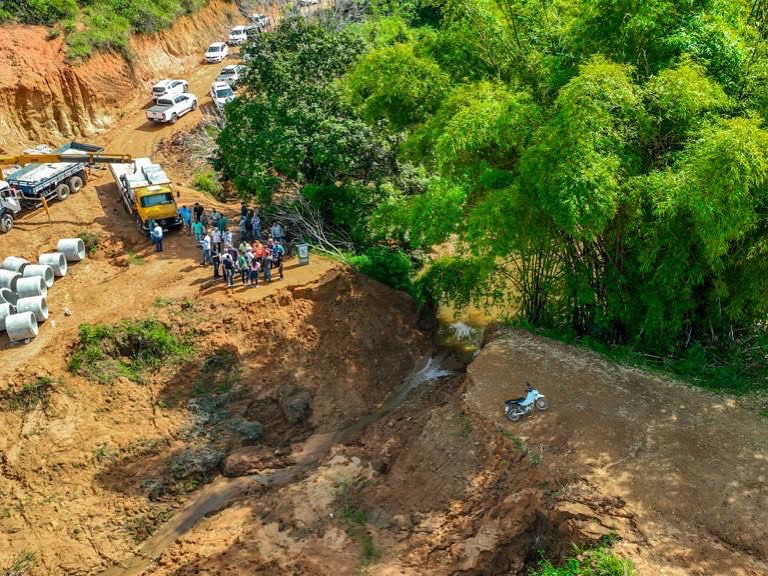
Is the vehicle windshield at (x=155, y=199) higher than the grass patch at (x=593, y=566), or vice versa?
the vehicle windshield at (x=155, y=199)

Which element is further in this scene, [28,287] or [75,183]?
[75,183]

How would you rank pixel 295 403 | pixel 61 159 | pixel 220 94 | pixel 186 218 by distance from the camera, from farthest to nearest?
pixel 220 94 → pixel 61 159 → pixel 186 218 → pixel 295 403

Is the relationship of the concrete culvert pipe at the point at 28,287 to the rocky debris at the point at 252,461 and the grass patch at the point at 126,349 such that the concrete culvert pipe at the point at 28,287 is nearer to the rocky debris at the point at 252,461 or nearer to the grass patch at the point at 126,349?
the grass patch at the point at 126,349

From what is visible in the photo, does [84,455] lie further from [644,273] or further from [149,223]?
[644,273]

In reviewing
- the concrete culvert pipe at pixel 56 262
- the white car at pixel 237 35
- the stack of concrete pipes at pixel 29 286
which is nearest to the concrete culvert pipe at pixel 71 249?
the stack of concrete pipes at pixel 29 286

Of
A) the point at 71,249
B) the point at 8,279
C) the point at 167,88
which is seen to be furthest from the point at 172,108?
the point at 8,279

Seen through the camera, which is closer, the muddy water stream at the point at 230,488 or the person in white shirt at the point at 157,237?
the muddy water stream at the point at 230,488

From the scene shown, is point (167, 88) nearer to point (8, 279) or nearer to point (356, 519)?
point (8, 279)
